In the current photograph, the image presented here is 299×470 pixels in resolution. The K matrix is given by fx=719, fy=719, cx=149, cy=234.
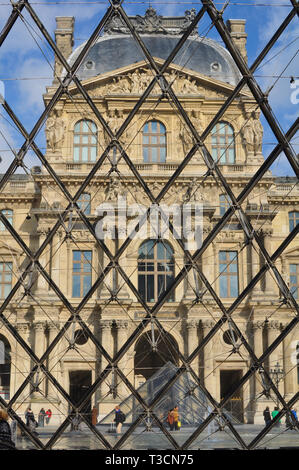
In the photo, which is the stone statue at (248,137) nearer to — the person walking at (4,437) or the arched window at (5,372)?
the arched window at (5,372)

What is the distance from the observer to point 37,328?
928 inches

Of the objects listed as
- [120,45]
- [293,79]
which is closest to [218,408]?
[293,79]

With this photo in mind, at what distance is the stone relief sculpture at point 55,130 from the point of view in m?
25.5

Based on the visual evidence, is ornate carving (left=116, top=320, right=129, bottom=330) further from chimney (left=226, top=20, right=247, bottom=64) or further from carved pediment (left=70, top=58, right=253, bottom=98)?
chimney (left=226, top=20, right=247, bottom=64)

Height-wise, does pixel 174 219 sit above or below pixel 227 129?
below

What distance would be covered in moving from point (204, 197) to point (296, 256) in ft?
13.0

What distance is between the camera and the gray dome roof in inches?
1075

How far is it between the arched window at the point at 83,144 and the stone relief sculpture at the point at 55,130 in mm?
607

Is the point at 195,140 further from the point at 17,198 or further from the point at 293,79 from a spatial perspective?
the point at 17,198

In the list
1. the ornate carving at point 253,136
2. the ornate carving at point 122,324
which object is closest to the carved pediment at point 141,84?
the ornate carving at point 253,136

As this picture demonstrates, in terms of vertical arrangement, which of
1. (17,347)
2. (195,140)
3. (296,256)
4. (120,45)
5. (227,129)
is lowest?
(17,347)

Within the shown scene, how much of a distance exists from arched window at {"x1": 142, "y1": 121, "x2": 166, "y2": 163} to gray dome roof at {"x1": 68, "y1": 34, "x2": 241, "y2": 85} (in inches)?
112

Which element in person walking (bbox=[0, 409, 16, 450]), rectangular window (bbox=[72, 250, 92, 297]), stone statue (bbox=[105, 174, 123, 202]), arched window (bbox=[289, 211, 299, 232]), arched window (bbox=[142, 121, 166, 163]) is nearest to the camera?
person walking (bbox=[0, 409, 16, 450])

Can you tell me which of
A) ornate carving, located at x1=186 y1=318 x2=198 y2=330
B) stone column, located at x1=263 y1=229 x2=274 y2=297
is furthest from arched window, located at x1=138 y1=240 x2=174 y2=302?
stone column, located at x1=263 y1=229 x2=274 y2=297
